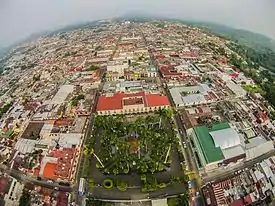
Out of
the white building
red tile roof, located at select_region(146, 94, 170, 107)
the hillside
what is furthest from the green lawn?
the hillside

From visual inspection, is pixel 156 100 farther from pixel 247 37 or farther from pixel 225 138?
pixel 247 37

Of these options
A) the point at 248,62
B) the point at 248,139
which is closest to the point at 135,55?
the point at 248,62

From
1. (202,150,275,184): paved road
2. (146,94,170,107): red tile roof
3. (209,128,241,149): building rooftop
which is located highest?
(146,94,170,107): red tile roof

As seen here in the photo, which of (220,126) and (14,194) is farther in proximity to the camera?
(220,126)

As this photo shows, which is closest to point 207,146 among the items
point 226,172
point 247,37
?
point 226,172

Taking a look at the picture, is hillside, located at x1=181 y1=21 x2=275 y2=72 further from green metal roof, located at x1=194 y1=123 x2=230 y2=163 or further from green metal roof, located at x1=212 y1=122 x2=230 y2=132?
green metal roof, located at x1=194 y1=123 x2=230 y2=163

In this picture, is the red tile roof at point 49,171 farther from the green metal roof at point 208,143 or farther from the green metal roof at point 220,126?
the green metal roof at point 220,126
